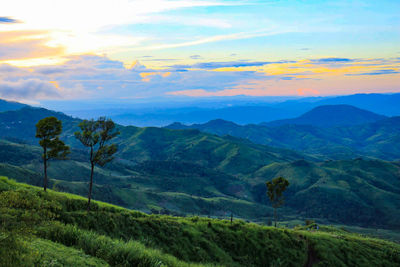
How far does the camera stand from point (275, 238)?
4938 centimetres

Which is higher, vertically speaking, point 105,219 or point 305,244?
point 105,219

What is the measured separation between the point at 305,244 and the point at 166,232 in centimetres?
2733

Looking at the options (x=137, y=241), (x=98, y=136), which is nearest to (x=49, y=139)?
(x=98, y=136)

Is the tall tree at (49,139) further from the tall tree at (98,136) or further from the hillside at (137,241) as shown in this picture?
the tall tree at (98,136)

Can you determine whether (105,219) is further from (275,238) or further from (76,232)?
(275,238)

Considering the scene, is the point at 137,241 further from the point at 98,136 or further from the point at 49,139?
the point at 49,139

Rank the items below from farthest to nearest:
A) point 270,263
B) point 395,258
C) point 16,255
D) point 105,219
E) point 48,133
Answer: point 395,258
point 48,133
point 270,263
point 105,219
point 16,255

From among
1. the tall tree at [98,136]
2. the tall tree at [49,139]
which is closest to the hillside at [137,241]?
the tall tree at [98,136]

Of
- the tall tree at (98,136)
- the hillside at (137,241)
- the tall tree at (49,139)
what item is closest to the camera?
the hillside at (137,241)

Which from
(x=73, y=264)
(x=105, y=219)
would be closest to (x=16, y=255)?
(x=73, y=264)

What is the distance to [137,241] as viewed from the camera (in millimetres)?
30219

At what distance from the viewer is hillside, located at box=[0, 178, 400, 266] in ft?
53.0

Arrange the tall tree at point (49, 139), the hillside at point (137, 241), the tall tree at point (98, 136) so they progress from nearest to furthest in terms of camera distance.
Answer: the hillside at point (137, 241) < the tall tree at point (98, 136) < the tall tree at point (49, 139)

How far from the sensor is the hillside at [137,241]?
16.1 meters
